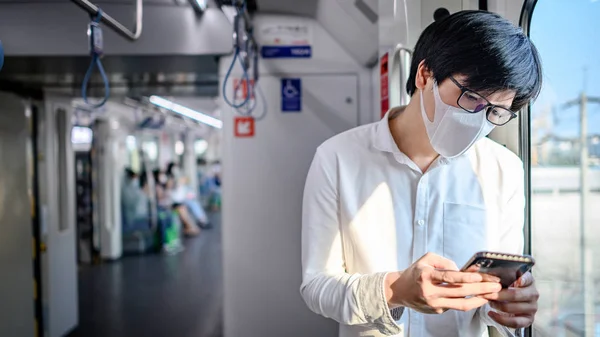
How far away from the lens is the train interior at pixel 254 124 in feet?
5.08

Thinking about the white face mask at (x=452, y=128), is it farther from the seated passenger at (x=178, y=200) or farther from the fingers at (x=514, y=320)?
the seated passenger at (x=178, y=200)

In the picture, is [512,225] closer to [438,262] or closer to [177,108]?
[438,262]

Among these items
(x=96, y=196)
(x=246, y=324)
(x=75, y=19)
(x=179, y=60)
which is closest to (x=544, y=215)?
(x=246, y=324)

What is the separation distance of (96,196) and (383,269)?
7961 millimetres

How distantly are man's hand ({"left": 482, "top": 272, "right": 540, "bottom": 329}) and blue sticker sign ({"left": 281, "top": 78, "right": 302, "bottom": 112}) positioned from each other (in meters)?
2.24

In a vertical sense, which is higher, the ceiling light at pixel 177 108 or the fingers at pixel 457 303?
the ceiling light at pixel 177 108

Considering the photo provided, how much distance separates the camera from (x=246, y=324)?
3232 mm

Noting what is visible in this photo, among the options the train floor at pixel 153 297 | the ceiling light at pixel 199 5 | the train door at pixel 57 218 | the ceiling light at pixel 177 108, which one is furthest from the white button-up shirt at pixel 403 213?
the ceiling light at pixel 177 108

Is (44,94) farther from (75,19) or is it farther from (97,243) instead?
(97,243)

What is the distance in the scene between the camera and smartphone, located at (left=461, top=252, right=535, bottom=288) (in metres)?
1.03

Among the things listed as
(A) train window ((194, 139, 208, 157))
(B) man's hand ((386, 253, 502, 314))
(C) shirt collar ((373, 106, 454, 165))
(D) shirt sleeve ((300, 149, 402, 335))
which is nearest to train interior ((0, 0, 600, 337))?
(C) shirt collar ((373, 106, 454, 165))

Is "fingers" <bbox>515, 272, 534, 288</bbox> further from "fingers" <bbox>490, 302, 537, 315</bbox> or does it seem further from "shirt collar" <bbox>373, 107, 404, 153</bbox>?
Answer: "shirt collar" <bbox>373, 107, 404, 153</bbox>

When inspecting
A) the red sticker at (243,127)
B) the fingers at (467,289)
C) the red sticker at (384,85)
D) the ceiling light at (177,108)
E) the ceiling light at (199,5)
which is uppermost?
the ceiling light at (199,5)

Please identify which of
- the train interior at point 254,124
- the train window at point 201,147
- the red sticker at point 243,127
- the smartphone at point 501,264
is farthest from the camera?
the train window at point 201,147
